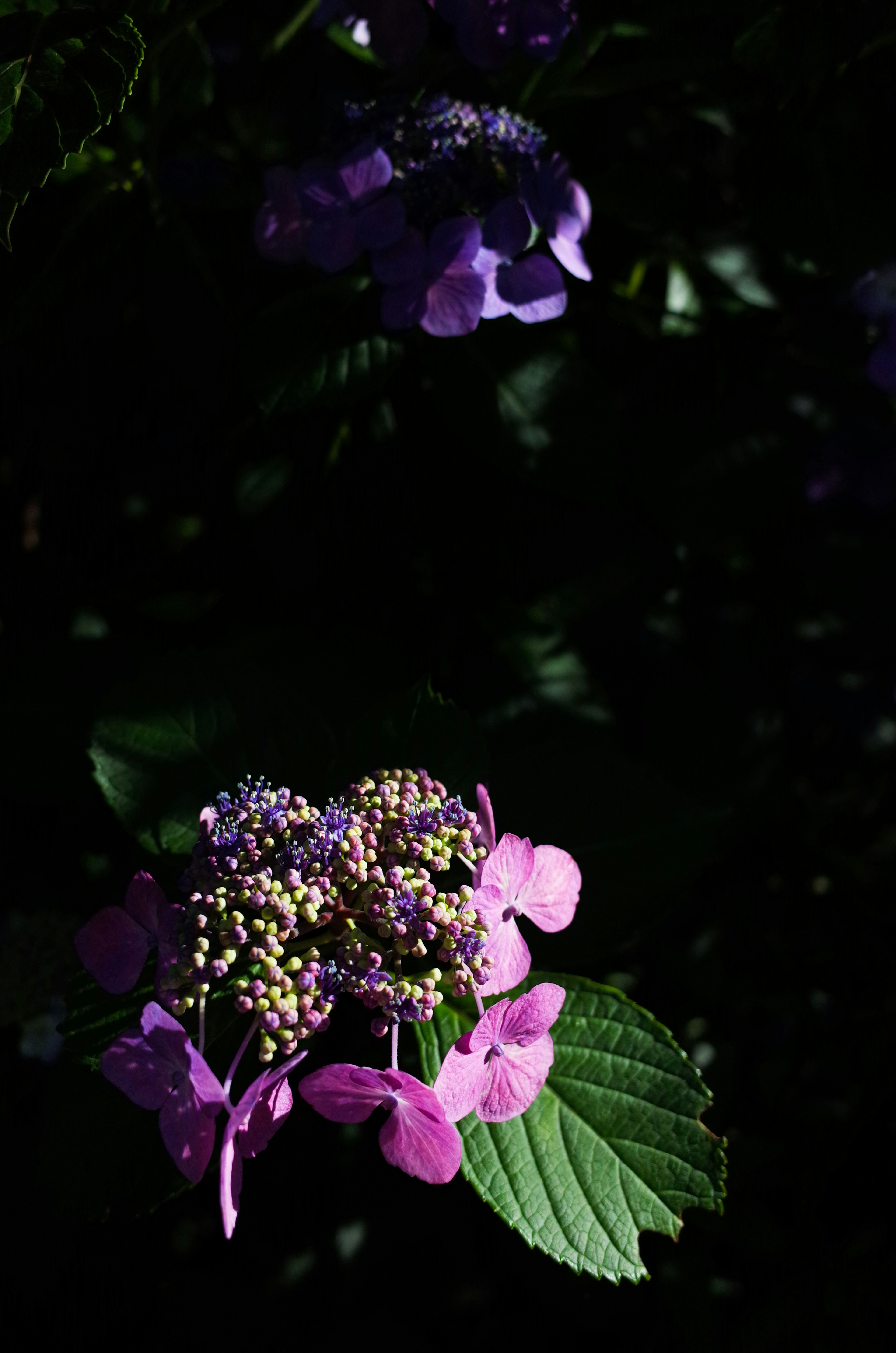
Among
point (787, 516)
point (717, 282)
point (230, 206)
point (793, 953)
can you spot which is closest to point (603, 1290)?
point (793, 953)

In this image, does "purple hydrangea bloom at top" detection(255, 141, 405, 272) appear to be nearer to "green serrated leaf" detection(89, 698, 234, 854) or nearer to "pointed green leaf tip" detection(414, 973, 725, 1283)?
"green serrated leaf" detection(89, 698, 234, 854)

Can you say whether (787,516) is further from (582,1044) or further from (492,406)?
(582,1044)

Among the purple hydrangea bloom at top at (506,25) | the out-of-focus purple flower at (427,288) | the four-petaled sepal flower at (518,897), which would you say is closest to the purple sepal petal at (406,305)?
the out-of-focus purple flower at (427,288)

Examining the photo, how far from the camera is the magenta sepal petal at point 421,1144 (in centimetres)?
75

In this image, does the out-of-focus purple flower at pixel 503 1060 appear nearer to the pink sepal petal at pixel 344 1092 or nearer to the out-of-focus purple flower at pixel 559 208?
the pink sepal petal at pixel 344 1092

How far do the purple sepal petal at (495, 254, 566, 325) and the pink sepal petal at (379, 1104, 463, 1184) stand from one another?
82 centimetres

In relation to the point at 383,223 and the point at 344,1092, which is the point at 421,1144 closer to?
the point at 344,1092

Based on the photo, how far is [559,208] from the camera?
1.16 metres

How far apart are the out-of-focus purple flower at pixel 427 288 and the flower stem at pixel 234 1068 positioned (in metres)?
0.74

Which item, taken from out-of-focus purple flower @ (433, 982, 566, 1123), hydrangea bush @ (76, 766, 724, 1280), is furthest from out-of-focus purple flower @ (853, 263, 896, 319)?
out-of-focus purple flower @ (433, 982, 566, 1123)

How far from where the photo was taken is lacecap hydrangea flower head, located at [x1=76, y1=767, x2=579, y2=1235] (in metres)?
0.74

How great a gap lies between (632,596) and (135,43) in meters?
1.05

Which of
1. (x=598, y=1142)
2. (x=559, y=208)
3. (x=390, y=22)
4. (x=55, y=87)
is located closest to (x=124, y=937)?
(x=598, y=1142)

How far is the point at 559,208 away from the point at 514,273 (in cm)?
10
